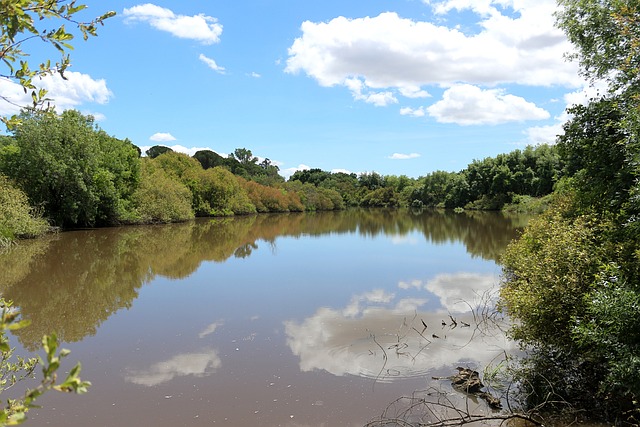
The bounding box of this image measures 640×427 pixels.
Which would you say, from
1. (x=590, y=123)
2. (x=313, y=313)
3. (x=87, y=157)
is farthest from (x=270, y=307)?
(x=87, y=157)

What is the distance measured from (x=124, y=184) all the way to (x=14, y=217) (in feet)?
40.4

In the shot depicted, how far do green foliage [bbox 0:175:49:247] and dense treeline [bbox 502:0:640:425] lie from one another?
24269 mm

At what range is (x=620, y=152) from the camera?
699 cm

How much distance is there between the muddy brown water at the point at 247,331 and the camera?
21.6 ft

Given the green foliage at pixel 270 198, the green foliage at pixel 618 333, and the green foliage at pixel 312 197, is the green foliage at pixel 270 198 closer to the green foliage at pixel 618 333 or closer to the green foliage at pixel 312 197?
the green foliage at pixel 312 197

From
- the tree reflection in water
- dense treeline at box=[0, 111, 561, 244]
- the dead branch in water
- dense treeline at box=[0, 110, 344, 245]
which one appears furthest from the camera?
dense treeline at box=[0, 111, 561, 244]

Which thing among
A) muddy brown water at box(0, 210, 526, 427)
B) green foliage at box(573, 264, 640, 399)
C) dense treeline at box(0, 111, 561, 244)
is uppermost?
dense treeline at box(0, 111, 561, 244)

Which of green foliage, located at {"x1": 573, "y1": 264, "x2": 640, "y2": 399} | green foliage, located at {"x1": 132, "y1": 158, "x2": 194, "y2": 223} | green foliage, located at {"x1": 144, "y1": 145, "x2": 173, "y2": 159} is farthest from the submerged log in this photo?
green foliage, located at {"x1": 144, "y1": 145, "x2": 173, "y2": 159}

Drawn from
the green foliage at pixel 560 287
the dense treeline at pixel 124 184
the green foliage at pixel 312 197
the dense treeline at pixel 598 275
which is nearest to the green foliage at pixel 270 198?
the dense treeline at pixel 124 184

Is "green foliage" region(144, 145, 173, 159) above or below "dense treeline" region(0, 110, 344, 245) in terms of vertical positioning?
above

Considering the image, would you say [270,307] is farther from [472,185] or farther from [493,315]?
[472,185]

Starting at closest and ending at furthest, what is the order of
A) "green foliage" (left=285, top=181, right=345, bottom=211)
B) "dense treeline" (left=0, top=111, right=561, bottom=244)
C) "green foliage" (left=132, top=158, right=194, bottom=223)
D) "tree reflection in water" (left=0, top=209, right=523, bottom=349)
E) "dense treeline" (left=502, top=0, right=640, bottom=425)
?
"dense treeline" (left=502, top=0, right=640, bottom=425) < "tree reflection in water" (left=0, top=209, right=523, bottom=349) < "dense treeline" (left=0, top=111, right=561, bottom=244) < "green foliage" (left=132, top=158, right=194, bottom=223) < "green foliage" (left=285, top=181, right=345, bottom=211)

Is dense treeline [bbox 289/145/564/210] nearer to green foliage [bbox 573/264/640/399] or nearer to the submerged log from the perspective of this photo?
the submerged log

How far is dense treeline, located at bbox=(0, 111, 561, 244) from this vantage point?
1120 inches
